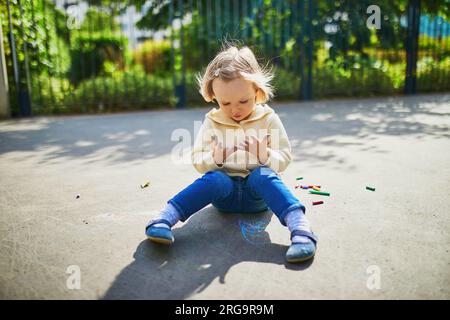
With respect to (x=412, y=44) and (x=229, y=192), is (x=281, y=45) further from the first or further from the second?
(x=229, y=192)

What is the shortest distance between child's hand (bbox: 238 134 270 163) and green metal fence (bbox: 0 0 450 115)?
18.1 ft

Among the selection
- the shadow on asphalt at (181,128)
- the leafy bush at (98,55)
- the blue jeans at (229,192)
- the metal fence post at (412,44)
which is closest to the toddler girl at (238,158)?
the blue jeans at (229,192)

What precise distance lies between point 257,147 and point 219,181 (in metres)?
0.27

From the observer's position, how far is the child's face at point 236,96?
83.5 inches

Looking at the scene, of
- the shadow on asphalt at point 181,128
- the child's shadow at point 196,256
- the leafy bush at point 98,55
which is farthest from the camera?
the leafy bush at point 98,55

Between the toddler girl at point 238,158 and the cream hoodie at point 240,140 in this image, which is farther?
the cream hoodie at point 240,140

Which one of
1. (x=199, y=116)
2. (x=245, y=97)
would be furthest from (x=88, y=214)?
(x=199, y=116)

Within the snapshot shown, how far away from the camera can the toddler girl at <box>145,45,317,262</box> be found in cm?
200

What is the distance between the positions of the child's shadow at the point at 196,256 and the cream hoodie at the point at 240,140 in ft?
0.93

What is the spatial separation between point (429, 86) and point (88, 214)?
27.2 ft

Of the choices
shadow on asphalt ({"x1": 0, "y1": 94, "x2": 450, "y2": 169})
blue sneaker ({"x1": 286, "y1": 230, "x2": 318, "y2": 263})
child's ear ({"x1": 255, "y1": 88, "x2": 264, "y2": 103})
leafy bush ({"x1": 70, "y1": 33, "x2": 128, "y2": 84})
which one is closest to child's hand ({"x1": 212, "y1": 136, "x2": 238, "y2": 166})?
child's ear ({"x1": 255, "y1": 88, "x2": 264, "y2": 103})

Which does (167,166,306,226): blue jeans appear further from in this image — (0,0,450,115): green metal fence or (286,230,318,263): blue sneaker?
(0,0,450,115): green metal fence

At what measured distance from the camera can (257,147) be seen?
2156 millimetres

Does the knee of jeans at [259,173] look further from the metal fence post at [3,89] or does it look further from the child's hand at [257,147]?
the metal fence post at [3,89]
